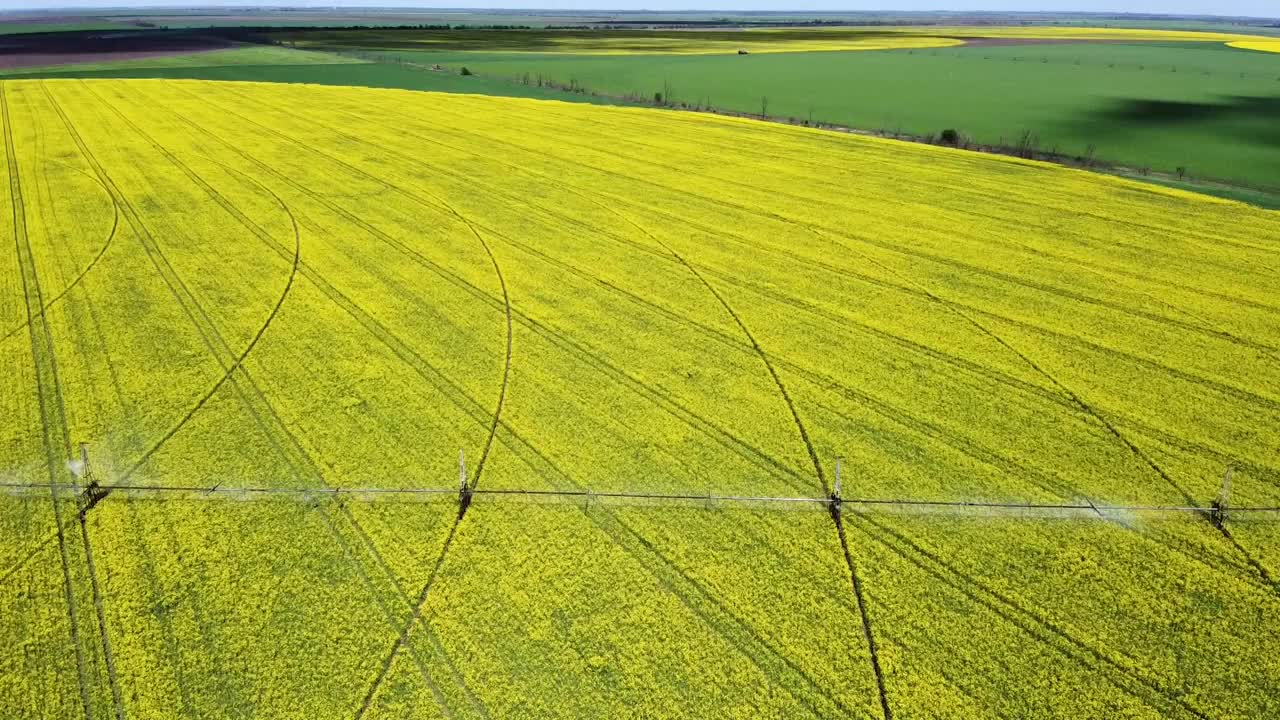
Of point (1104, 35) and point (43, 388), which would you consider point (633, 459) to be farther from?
point (1104, 35)

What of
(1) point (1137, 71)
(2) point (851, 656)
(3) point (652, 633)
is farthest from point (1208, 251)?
(1) point (1137, 71)

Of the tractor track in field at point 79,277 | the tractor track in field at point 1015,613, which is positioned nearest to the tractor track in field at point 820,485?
the tractor track in field at point 1015,613

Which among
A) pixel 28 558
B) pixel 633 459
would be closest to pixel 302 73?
pixel 28 558

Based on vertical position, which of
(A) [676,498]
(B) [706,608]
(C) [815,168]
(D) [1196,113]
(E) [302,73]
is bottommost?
(B) [706,608]

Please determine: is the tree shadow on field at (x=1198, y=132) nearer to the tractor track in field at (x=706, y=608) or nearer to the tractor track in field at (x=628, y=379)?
the tractor track in field at (x=628, y=379)

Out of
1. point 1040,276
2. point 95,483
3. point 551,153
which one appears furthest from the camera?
point 551,153

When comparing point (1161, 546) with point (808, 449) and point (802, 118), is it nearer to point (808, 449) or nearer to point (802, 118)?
point (808, 449)

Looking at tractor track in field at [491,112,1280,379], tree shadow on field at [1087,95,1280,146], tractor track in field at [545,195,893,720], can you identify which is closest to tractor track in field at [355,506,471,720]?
tractor track in field at [545,195,893,720]
